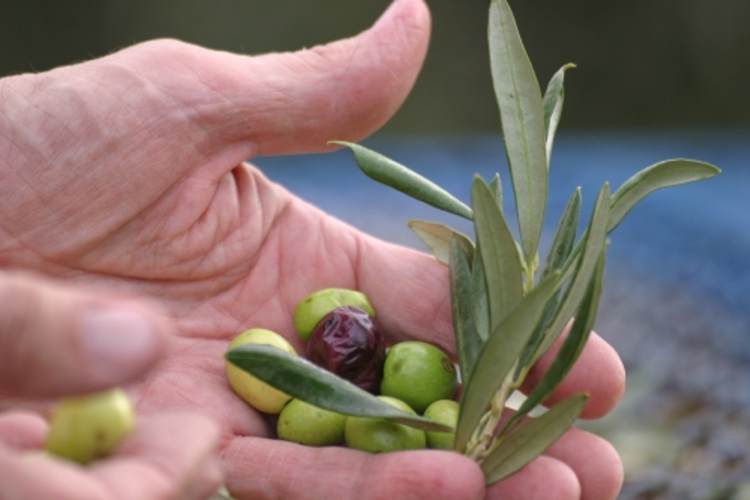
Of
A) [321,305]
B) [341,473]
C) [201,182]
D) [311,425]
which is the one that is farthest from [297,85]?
[341,473]

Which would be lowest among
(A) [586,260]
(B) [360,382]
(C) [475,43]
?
(C) [475,43]

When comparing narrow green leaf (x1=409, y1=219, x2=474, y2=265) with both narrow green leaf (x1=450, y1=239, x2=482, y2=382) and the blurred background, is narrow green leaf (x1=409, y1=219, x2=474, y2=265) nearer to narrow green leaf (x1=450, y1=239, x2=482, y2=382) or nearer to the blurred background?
narrow green leaf (x1=450, y1=239, x2=482, y2=382)

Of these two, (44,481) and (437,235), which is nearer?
(44,481)

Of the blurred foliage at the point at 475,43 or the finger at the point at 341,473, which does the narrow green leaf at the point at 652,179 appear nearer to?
the finger at the point at 341,473

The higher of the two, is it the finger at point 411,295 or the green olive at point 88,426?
the green olive at point 88,426

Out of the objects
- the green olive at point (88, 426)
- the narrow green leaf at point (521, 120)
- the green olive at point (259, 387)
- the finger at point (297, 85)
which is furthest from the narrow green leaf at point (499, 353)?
the finger at point (297, 85)

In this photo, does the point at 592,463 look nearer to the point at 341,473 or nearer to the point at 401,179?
the point at 341,473

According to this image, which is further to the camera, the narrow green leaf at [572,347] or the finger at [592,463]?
the finger at [592,463]

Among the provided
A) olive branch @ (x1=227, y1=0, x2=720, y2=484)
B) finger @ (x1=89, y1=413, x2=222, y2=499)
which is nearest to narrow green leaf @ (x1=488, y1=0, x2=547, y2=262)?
olive branch @ (x1=227, y1=0, x2=720, y2=484)
